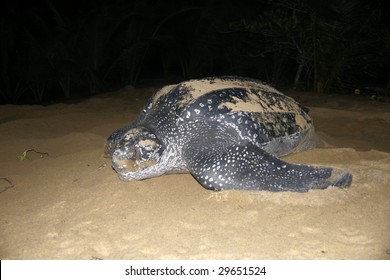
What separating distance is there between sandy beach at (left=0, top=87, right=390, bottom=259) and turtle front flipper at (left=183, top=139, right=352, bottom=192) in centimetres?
5

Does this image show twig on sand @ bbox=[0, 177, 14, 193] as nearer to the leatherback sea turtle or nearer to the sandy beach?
the sandy beach

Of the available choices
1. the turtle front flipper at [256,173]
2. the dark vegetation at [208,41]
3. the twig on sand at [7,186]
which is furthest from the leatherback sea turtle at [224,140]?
the dark vegetation at [208,41]

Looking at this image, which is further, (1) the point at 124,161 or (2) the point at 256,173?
(1) the point at 124,161

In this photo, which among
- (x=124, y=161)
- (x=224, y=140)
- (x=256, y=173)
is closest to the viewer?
(x=256, y=173)

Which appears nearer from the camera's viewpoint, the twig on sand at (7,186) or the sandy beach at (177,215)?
the sandy beach at (177,215)

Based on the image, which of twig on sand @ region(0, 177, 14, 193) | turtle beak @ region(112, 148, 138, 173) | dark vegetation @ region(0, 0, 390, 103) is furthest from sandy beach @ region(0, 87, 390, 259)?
dark vegetation @ region(0, 0, 390, 103)

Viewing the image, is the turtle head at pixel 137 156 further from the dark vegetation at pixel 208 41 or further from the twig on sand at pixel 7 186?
the dark vegetation at pixel 208 41

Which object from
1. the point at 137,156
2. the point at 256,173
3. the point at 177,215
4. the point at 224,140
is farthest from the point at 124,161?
the point at 256,173

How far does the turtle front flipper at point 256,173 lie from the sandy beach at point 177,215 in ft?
0.16

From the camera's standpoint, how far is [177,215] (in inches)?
64.6

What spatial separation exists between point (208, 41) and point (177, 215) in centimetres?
591

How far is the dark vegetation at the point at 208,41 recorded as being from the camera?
512 cm

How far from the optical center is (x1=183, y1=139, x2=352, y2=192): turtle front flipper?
1.75 meters

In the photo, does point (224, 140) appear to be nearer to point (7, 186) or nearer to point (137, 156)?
point (137, 156)
